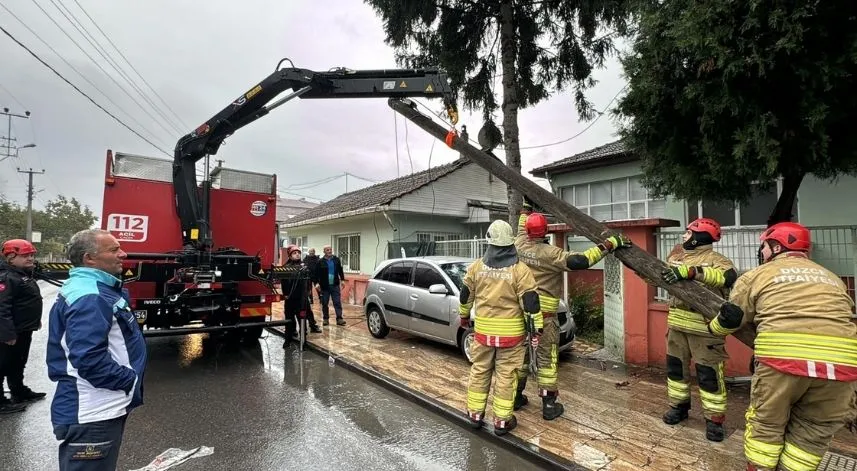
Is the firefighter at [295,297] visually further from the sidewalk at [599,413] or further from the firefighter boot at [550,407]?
the firefighter boot at [550,407]

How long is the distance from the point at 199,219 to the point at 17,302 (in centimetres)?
246

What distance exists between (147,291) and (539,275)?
5712mm

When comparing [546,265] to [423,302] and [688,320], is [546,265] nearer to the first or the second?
[688,320]

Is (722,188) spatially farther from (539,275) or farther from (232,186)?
(232,186)

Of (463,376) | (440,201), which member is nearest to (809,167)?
(463,376)

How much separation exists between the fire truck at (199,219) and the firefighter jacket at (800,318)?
458 centimetres

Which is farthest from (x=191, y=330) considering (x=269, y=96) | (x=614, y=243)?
(x=614, y=243)

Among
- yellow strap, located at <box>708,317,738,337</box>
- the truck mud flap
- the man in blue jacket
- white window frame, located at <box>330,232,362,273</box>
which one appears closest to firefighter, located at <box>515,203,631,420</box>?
yellow strap, located at <box>708,317,738,337</box>

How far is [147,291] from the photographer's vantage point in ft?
20.6

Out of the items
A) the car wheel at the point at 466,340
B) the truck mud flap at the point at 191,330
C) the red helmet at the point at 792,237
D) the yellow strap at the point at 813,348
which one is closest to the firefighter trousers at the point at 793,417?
the yellow strap at the point at 813,348

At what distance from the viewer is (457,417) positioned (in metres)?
4.21

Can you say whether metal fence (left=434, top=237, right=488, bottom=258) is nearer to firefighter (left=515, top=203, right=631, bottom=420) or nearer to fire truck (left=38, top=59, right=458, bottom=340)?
fire truck (left=38, top=59, right=458, bottom=340)

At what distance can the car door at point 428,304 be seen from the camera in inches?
252

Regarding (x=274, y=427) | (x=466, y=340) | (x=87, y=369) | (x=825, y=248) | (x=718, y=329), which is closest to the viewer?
(x=87, y=369)
